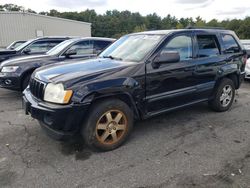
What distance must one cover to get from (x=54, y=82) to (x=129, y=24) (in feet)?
283

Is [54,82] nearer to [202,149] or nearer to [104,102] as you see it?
[104,102]

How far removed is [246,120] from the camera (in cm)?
451

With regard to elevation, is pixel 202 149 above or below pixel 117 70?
below

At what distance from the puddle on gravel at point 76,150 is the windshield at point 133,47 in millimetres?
1558

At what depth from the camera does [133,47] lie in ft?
13.1

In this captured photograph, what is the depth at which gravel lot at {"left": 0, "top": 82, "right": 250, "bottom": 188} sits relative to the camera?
2.62m

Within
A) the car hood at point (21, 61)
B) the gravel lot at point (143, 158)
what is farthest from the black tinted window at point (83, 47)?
the gravel lot at point (143, 158)

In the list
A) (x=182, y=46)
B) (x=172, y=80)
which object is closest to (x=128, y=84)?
(x=172, y=80)

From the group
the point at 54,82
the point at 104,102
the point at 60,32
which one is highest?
the point at 60,32

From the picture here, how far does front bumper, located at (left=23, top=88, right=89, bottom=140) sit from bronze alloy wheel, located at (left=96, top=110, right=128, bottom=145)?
321 millimetres

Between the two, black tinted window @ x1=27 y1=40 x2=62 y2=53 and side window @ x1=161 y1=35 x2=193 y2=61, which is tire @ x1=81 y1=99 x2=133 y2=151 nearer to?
side window @ x1=161 y1=35 x2=193 y2=61

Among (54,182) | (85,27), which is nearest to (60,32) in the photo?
(85,27)

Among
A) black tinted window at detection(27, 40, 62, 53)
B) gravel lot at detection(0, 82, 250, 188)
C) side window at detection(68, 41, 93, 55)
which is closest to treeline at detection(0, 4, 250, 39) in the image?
black tinted window at detection(27, 40, 62, 53)

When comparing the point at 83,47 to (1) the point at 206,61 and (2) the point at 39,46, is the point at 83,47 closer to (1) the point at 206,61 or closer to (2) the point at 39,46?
(2) the point at 39,46
